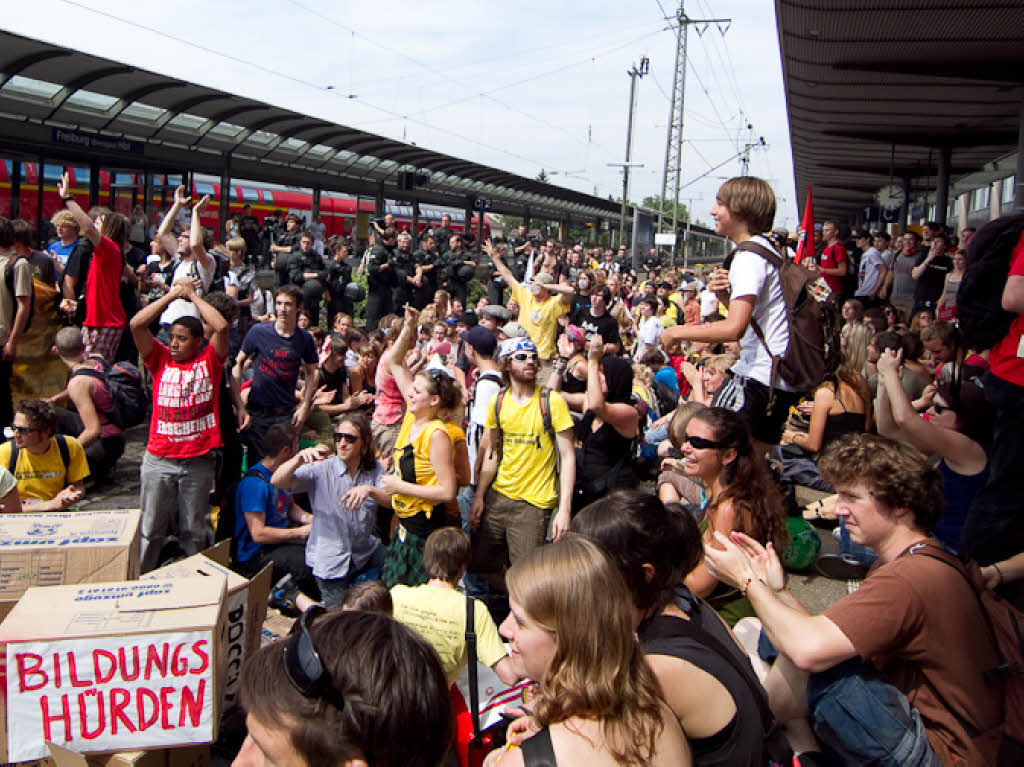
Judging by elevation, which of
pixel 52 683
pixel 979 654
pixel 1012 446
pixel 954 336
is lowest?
pixel 52 683

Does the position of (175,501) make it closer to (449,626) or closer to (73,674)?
(449,626)

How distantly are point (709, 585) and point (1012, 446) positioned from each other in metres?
1.44

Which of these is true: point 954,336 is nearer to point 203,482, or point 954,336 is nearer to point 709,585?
point 709,585

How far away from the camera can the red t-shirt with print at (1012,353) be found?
3.57 m

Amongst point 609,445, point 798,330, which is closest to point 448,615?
point 798,330

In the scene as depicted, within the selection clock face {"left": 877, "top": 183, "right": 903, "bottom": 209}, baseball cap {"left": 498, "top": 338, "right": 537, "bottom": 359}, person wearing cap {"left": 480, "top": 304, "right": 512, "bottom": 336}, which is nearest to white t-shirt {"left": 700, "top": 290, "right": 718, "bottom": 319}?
person wearing cap {"left": 480, "top": 304, "right": 512, "bottom": 336}

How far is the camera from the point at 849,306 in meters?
10.1

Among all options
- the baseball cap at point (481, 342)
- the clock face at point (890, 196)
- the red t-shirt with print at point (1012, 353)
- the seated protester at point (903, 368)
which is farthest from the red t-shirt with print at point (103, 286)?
the clock face at point (890, 196)

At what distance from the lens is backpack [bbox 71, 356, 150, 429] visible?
7.19 m

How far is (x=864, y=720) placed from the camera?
2262 millimetres

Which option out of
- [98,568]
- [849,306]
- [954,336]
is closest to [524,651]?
[98,568]

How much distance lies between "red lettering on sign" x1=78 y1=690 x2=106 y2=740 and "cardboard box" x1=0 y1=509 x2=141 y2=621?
629mm

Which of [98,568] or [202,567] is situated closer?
[98,568]

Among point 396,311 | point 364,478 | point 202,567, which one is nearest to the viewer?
point 202,567
